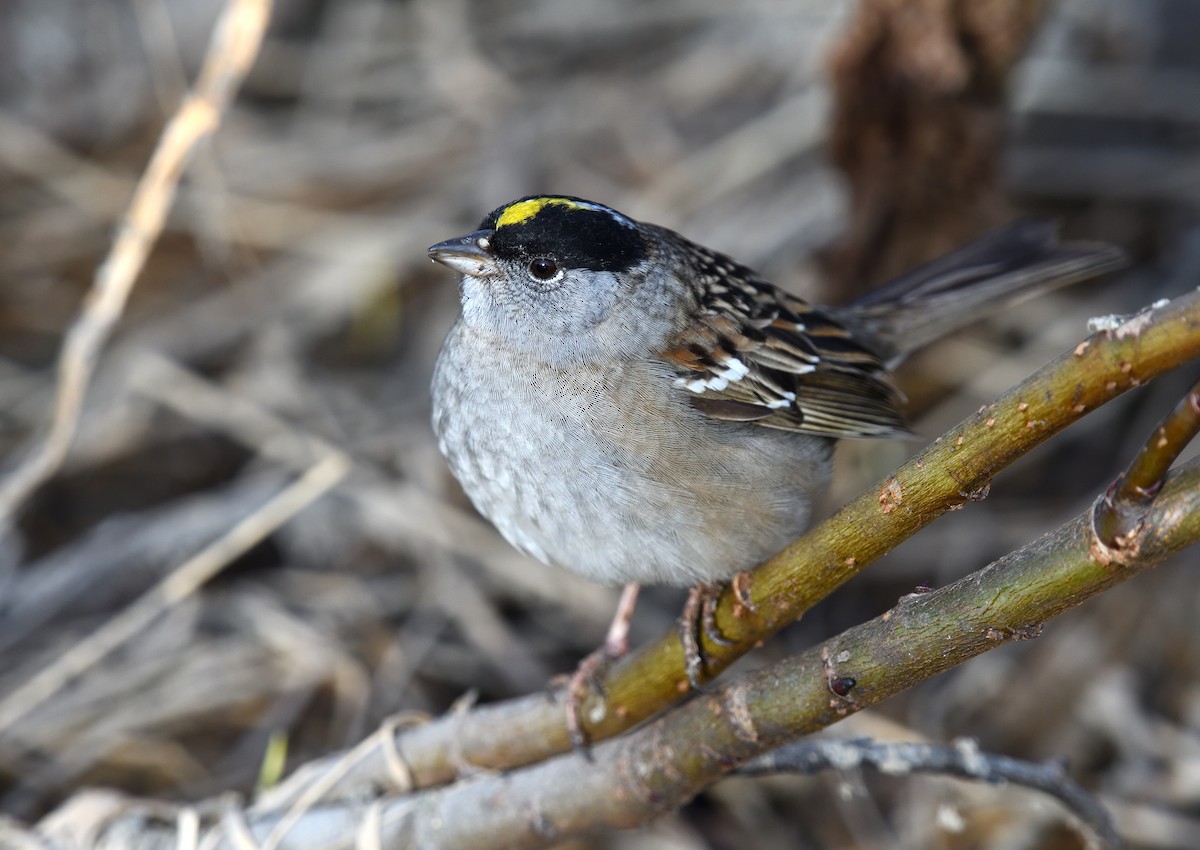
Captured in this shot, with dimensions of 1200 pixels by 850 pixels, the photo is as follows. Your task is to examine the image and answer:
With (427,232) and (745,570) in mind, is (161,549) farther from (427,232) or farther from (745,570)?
(745,570)

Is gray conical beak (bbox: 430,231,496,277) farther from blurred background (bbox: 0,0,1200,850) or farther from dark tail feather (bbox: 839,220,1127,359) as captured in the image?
blurred background (bbox: 0,0,1200,850)

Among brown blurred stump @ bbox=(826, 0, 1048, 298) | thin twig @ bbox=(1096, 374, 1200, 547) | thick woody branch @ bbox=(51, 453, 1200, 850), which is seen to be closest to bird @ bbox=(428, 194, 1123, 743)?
thick woody branch @ bbox=(51, 453, 1200, 850)

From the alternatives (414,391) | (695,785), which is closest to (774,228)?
(414,391)

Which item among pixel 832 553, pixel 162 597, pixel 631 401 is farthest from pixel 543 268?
pixel 162 597

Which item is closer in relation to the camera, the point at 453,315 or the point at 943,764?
the point at 943,764

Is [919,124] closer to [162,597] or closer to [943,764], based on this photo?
[943,764]

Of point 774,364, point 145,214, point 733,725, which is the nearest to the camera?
point 733,725

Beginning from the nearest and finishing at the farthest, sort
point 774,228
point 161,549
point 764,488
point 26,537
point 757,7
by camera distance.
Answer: point 764,488 → point 161,549 → point 26,537 → point 774,228 → point 757,7
